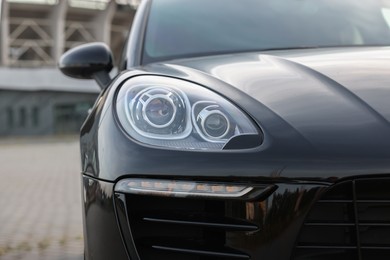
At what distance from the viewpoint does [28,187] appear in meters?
8.69

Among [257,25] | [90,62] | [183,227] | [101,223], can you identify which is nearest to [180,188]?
[183,227]

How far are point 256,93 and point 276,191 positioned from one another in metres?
0.45

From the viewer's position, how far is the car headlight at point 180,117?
68.1 inches

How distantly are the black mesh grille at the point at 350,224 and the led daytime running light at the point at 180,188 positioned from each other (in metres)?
0.22

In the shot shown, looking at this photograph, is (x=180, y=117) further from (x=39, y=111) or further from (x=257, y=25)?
(x=39, y=111)

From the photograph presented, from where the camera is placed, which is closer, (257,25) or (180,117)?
(180,117)

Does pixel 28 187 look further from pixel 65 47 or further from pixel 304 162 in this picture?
pixel 65 47

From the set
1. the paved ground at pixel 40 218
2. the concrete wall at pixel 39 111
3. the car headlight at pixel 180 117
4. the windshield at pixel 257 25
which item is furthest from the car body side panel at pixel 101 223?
the concrete wall at pixel 39 111

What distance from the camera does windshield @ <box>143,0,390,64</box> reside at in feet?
9.05

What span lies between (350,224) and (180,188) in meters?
0.50

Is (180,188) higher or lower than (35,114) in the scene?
higher

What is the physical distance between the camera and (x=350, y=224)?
1563 millimetres

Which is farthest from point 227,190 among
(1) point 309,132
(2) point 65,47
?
(2) point 65,47

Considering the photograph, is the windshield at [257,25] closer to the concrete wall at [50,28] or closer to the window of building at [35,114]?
the window of building at [35,114]
